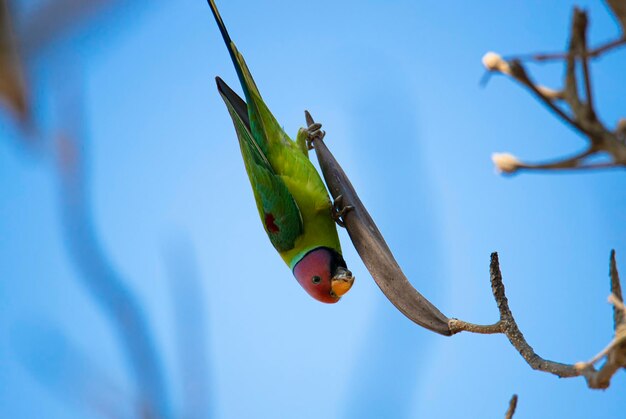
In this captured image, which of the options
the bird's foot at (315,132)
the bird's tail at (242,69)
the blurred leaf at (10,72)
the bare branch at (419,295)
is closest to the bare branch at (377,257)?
the bare branch at (419,295)

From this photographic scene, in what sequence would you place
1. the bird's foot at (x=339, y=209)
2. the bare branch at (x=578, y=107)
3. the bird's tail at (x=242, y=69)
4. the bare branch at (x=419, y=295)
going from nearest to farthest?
the bare branch at (x=578, y=107) → the bare branch at (x=419, y=295) → the bird's foot at (x=339, y=209) → the bird's tail at (x=242, y=69)

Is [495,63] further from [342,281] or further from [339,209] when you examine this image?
[342,281]

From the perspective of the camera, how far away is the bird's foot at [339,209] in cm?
289

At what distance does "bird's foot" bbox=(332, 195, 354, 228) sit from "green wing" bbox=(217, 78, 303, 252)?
0.33 m

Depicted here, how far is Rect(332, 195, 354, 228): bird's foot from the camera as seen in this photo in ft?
9.48

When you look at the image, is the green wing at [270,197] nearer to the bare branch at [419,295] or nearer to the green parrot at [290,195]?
the green parrot at [290,195]

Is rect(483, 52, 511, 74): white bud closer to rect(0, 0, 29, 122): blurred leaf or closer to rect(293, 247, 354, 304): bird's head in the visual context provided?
rect(0, 0, 29, 122): blurred leaf

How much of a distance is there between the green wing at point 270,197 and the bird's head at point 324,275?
20 centimetres

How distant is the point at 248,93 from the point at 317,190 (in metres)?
0.80

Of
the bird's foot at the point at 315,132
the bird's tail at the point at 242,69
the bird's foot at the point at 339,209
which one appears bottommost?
the bird's foot at the point at 339,209

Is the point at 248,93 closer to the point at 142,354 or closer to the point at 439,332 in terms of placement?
the point at 439,332

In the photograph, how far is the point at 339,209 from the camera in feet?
10.8

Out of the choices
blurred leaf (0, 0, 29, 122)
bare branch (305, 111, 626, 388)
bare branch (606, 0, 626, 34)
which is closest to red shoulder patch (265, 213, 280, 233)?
bare branch (305, 111, 626, 388)

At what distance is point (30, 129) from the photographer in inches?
27.7
